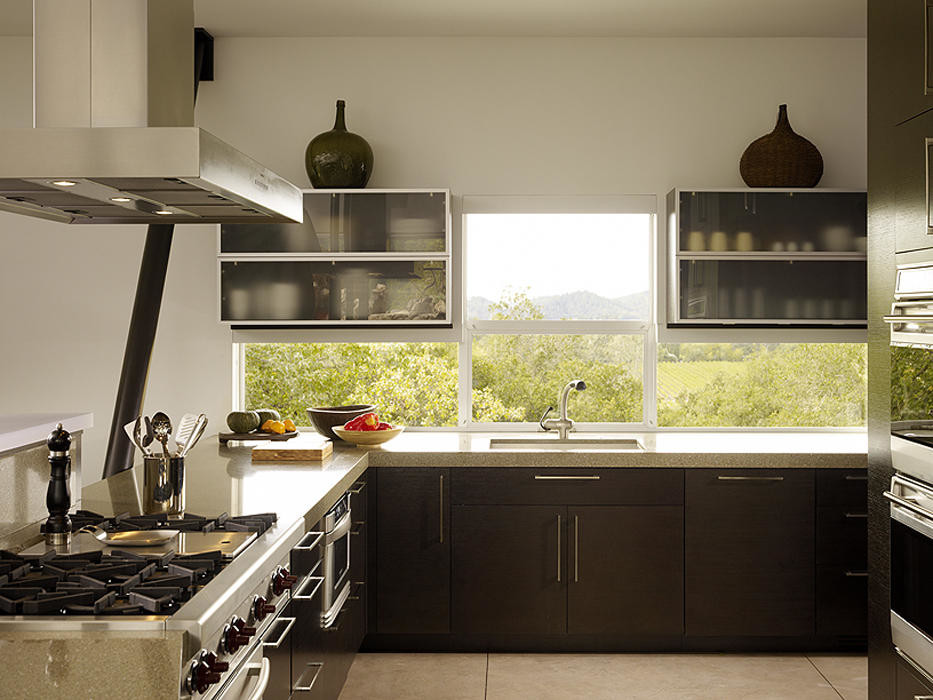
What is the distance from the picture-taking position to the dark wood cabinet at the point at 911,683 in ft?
8.24

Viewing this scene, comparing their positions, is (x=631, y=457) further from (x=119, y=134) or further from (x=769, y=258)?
(x=119, y=134)

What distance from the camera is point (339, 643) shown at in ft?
10.3

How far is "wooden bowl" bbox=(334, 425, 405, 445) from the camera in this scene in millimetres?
3852

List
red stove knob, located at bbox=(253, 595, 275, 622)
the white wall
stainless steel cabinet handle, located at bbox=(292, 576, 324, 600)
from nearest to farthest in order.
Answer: red stove knob, located at bbox=(253, 595, 275, 622) < stainless steel cabinet handle, located at bbox=(292, 576, 324, 600) < the white wall

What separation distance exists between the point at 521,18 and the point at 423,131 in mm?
734

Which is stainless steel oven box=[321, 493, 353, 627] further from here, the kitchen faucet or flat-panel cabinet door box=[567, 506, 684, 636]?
the kitchen faucet

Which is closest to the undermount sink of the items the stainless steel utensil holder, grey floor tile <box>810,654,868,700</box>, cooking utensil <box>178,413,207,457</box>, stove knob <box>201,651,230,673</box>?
grey floor tile <box>810,654,868,700</box>

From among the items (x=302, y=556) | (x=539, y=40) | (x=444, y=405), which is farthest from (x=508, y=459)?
(x=539, y=40)

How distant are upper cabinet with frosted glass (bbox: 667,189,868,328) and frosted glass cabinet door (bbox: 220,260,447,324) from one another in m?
1.20

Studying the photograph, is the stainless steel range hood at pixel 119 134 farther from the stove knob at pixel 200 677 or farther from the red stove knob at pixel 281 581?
the stove knob at pixel 200 677

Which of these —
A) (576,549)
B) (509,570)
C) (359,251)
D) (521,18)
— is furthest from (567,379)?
(521,18)

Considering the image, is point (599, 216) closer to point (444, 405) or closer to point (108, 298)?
point (444, 405)

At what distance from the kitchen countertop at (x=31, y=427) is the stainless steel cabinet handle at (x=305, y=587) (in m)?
0.85

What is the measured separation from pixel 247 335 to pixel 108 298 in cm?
76
